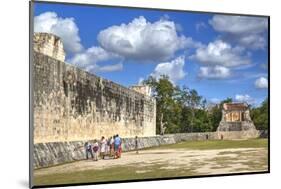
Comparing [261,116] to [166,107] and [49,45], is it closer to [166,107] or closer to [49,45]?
[166,107]

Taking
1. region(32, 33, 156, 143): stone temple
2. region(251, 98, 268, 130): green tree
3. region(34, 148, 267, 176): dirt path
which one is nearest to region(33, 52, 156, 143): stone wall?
region(32, 33, 156, 143): stone temple

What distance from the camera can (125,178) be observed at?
660 centimetres

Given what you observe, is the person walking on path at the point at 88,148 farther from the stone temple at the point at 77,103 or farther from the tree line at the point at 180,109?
the tree line at the point at 180,109

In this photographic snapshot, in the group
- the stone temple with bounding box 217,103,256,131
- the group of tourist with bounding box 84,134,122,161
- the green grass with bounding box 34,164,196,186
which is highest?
the stone temple with bounding box 217,103,256,131

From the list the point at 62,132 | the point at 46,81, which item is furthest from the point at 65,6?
the point at 62,132

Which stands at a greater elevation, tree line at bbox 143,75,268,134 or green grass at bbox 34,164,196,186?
tree line at bbox 143,75,268,134

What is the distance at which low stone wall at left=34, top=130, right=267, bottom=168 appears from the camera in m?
6.11

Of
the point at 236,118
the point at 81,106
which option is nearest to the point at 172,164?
the point at 236,118

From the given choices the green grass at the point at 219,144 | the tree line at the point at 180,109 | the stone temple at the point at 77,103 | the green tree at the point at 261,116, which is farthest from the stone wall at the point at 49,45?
the green tree at the point at 261,116

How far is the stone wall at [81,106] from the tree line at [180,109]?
0.11 metres

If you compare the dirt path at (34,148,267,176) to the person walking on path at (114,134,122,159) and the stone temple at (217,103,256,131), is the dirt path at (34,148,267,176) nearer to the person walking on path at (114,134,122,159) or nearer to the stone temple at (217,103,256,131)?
the person walking on path at (114,134,122,159)

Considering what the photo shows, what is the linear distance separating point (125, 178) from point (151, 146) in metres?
0.49

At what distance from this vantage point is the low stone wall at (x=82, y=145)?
6105 mm

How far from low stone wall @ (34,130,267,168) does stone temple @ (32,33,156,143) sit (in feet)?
0.20
